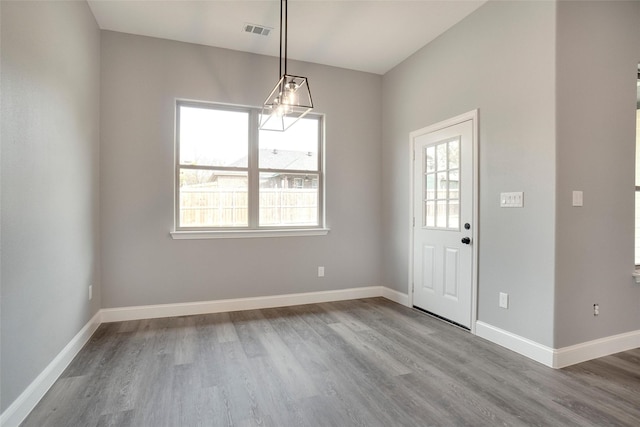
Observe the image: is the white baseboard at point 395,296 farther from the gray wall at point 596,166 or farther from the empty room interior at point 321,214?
the gray wall at point 596,166

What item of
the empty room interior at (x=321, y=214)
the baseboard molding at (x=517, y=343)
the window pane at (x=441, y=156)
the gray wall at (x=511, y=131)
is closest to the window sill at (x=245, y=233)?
the empty room interior at (x=321, y=214)

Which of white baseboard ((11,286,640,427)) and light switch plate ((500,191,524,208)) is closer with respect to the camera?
white baseboard ((11,286,640,427))

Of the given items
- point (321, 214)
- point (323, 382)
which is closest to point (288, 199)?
point (321, 214)

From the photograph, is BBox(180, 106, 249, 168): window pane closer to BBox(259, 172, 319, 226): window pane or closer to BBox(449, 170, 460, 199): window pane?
BBox(259, 172, 319, 226): window pane

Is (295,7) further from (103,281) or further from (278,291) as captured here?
(103,281)

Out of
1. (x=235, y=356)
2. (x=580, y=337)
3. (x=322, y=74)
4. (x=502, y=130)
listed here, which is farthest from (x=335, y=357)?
(x=322, y=74)

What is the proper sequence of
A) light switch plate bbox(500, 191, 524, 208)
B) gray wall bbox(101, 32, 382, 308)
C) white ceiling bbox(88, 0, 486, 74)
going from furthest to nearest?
gray wall bbox(101, 32, 382, 308), white ceiling bbox(88, 0, 486, 74), light switch plate bbox(500, 191, 524, 208)

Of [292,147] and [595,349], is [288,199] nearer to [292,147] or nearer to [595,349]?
[292,147]

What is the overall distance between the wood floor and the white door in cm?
36

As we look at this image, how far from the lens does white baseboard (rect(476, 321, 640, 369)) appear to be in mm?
2520

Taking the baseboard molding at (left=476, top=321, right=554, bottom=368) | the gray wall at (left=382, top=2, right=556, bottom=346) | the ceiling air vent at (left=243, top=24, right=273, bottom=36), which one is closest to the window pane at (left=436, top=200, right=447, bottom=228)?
the gray wall at (left=382, top=2, right=556, bottom=346)

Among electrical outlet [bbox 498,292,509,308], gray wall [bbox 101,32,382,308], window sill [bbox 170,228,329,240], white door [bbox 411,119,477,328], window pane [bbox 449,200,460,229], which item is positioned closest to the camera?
electrical outlet [bbox 498,292,509,308]

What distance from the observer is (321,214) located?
4.39 metres

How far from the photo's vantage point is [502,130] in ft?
9.59
